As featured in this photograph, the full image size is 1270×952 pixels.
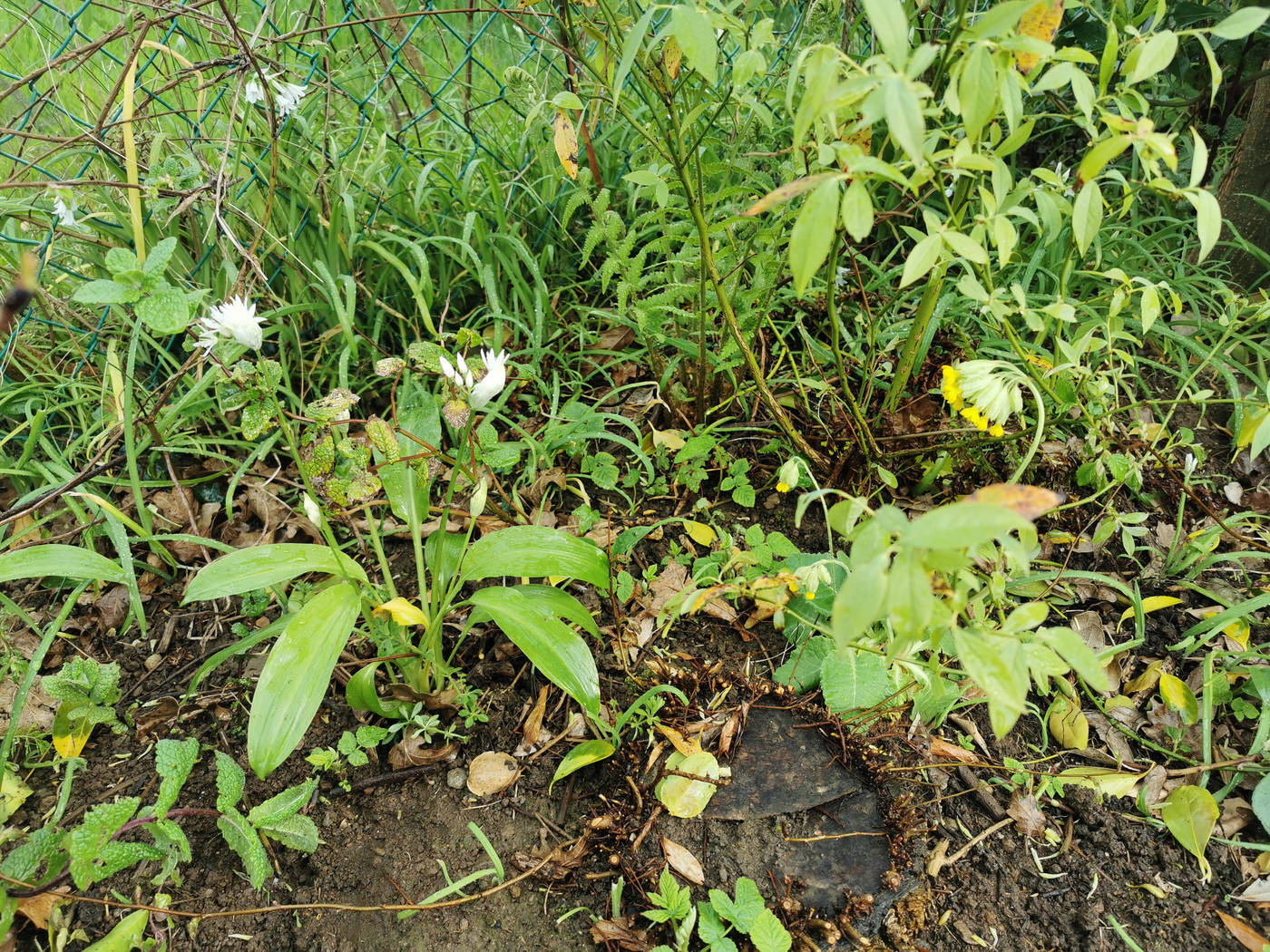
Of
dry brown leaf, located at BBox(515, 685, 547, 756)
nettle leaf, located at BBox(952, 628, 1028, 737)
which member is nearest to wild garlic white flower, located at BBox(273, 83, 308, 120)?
dry brown leaf, located at BBox(515, 685, 547, 756)

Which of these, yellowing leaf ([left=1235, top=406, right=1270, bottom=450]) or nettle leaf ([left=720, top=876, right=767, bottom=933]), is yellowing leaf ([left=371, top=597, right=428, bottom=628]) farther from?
yellowing leaf ([left=1235, top=406, right=1270, bottom=450])

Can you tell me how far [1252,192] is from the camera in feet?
7.29

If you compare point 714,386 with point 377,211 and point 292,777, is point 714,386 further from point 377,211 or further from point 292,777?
point 292,777

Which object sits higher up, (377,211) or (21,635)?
(377,211)

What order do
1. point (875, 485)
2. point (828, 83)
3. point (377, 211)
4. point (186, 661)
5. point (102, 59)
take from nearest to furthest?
point (828, 83), point (186, 661), point (875, 485), point (377, 211), point (102, 59)

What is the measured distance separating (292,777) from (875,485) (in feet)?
4.38

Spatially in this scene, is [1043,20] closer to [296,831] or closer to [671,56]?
[671,56]

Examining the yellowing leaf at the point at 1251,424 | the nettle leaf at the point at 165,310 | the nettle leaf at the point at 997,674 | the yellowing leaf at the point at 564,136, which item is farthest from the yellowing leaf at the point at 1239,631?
the nettle leaf at the point at 165,310

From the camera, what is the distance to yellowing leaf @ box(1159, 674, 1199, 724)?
1.52m

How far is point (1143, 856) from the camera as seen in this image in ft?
4.46

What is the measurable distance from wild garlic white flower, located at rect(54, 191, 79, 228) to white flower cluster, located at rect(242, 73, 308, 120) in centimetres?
43

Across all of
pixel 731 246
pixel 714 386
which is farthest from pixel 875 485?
pixel 731 246

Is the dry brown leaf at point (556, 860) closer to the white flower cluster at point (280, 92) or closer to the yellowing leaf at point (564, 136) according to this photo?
the yellowing leaf at point (564, 136)

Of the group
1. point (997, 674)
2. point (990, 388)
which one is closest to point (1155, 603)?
point (990, 388)
